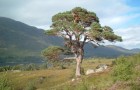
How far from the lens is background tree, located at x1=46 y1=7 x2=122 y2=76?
6525cm

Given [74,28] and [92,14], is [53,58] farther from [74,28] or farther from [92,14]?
[92,14]

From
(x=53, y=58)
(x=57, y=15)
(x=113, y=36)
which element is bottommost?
(x=53, y=58)

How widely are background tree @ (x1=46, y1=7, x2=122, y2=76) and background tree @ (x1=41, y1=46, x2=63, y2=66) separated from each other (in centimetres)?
337

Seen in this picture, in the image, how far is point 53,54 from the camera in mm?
66312

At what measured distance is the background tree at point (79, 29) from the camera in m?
65.2

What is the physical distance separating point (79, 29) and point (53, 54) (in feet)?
24.5

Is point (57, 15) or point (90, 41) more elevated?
point (57, 15)

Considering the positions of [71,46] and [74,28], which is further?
[71,46]

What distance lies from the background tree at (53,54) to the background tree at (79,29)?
11.0 ft

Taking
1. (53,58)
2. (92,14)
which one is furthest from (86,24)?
(53,58)

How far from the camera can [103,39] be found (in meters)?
67.1

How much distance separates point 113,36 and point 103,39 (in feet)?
8.20

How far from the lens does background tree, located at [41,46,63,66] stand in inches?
2603

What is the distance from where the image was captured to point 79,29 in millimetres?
64812
